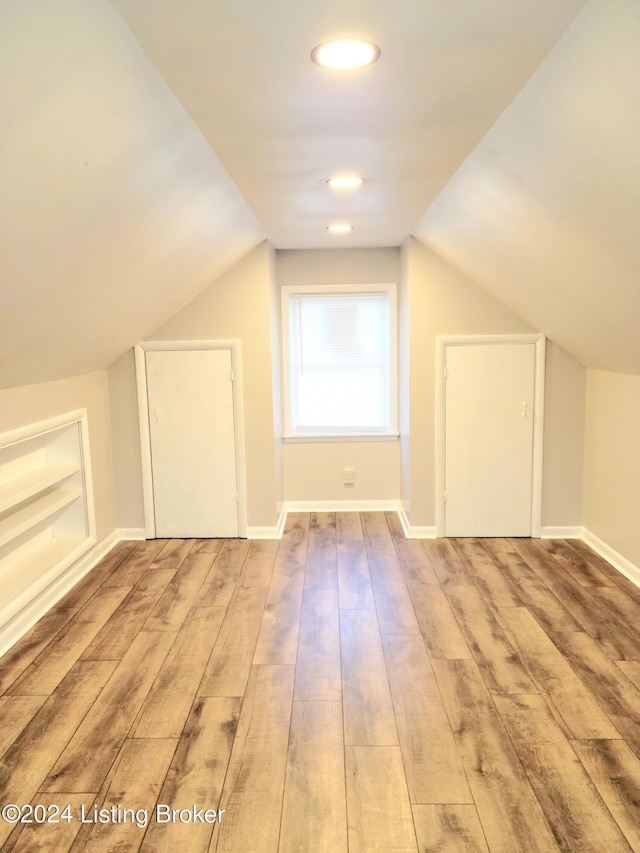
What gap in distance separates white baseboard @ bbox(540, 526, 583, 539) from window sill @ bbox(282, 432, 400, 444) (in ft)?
4.47

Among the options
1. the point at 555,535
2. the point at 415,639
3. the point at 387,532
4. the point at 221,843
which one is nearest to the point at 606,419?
the point at 555,535

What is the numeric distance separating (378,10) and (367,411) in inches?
151

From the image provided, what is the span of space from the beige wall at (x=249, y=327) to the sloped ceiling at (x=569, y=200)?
1.17 m

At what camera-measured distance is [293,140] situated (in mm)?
2191

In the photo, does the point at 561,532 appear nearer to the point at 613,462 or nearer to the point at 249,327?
the point at 613,462

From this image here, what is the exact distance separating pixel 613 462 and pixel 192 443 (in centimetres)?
291

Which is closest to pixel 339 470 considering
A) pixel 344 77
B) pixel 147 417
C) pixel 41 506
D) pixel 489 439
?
pixel 489 439

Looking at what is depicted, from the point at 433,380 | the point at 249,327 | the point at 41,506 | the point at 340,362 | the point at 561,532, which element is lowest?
the point at 561,532

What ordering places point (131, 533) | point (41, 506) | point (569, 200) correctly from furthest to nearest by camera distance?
point (131, 533), point (41, 506), point (569, 200)

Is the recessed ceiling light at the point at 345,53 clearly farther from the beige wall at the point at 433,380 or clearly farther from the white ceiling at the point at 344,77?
the beige wall at the point at 433,380

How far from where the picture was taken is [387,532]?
181 inches

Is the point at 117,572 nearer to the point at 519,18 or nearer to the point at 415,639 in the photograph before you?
the point at 415,639

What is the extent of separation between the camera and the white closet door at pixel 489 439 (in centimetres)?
429

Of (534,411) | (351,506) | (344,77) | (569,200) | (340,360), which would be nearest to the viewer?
(344,77)
